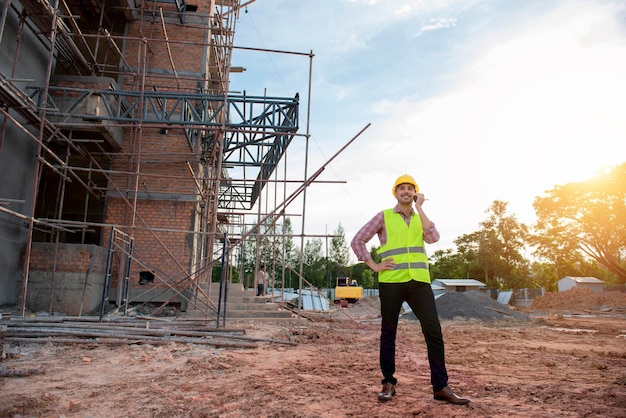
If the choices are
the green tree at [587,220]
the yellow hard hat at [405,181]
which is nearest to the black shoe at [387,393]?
the yellow hard hat at [405,181]

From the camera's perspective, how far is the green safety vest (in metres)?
3.96

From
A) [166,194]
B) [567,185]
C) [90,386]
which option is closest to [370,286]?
[567,185]

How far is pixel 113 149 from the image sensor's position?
1248 centimetres

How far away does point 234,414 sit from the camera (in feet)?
11.2

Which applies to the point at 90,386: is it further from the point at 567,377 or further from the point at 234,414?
the point at 567,377

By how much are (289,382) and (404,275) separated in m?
1.67

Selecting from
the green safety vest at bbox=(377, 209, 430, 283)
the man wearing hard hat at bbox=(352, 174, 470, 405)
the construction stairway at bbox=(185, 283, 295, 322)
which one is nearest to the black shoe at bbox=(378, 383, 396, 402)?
the man wearing hard hat at bbox=(352, 174, 470, 405)

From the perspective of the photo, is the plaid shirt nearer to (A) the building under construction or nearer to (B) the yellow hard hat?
(B) the yellow hard hat

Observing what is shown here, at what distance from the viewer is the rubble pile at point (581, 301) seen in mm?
25673

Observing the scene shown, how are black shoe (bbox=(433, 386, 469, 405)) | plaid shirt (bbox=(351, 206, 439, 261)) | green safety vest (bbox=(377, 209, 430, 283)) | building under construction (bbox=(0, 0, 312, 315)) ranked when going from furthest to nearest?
building under construction (bbox=(0, 0, 312, 315)), plaid shirt (bbox=(351, 206, 439, 261)), green safety vest (bbox=(377, 209, 430, 283)), black shoe (bbox=(433, 386, 469, 405))

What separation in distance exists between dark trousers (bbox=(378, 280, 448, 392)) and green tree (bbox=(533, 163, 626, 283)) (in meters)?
32.5

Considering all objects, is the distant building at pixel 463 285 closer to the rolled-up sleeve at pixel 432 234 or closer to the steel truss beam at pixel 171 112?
the steel truss beam at pixel 171 112

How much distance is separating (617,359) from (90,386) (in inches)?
283

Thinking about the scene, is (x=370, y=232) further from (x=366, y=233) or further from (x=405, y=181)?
(x=405, y=181)
